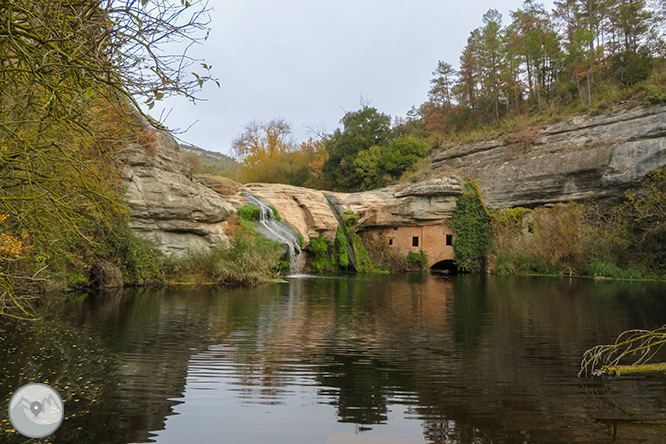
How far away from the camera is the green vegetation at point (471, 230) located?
2616cm

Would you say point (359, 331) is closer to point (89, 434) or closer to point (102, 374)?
point (102, 374)

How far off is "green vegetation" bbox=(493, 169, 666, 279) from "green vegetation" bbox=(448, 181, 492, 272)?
2.84 ft

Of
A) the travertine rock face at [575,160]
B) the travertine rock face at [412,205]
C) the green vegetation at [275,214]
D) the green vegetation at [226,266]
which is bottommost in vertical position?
the green vegetation at [226,266]

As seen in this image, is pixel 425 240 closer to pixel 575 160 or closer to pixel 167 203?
pixel 575 160

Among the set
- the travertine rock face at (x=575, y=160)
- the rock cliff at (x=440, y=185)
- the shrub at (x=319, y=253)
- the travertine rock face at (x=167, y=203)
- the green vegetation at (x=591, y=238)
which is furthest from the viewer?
the shrub at (x=319, y=253)

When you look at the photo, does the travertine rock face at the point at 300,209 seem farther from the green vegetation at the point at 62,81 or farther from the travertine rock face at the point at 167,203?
the green vegetation at the point at 62,81

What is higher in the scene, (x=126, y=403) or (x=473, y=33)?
(x=473, y=33)

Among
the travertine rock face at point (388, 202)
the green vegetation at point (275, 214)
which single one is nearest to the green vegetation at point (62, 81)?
the green vegetation at point (275, 214)

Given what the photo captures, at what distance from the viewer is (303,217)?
2391cm

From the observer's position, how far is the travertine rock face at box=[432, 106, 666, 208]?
2106 centimetres

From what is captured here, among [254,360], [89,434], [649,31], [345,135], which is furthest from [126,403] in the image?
[649,31]

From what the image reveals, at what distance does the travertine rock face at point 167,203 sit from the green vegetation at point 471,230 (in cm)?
1451

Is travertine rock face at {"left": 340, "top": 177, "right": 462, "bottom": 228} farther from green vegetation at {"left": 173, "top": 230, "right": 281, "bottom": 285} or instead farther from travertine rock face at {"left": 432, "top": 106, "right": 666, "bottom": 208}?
green vegetation at {"left": 173, "top": 230, "right": 281, "bottom": 285}

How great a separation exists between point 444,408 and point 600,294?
11453 millimetres
